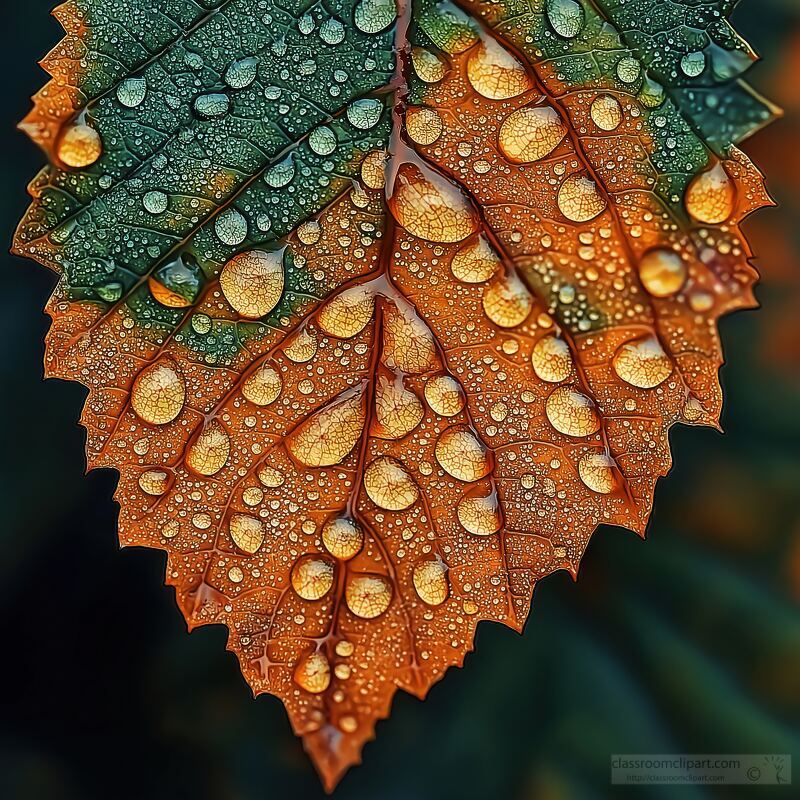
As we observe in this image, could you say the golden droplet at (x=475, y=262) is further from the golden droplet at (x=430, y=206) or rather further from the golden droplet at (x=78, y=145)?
the golden droplet at (x=78, y=145)

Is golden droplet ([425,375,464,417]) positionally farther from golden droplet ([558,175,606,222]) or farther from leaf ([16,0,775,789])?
golden droplet ([558,175,606,222])

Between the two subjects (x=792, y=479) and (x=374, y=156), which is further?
(x=792, y=479)

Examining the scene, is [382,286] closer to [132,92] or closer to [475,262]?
[475,262]

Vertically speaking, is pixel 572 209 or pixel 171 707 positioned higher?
pixel 572 209

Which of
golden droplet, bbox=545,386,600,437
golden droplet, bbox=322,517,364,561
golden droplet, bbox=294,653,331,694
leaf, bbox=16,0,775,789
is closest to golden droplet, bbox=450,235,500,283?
leaf, bbox=16,0,775,789

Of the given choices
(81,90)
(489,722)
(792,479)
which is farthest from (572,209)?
(489,722)

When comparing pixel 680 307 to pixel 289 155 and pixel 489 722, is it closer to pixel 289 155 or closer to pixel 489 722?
pixel 289 155

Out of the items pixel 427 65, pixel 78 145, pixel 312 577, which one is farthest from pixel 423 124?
pixel 312 577
